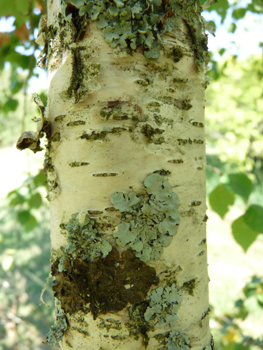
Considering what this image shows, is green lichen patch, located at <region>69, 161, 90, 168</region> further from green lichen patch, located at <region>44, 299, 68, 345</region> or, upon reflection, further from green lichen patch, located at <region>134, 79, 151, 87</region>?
green lichen patch, located at <region>44, 299, 68, 345</region>

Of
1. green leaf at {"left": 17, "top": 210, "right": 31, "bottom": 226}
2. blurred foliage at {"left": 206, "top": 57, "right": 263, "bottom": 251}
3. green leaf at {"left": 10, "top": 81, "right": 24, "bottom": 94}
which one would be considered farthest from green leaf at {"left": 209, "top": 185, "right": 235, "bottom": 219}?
green leaf at {"left": 10, "top": 81, "right": 24, "bottom": 94}

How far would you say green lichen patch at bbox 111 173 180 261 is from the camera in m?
0.59

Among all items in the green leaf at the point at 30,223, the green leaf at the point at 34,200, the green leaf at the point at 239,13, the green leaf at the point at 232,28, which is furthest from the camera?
the green leaf at the point at 232,28

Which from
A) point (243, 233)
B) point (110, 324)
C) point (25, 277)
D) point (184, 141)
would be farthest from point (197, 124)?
point (25, 277)

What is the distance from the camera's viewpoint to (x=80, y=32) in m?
0.62

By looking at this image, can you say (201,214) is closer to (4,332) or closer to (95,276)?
(95,276)

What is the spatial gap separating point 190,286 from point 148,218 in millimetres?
218

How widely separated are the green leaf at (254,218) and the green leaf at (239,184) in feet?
0.22

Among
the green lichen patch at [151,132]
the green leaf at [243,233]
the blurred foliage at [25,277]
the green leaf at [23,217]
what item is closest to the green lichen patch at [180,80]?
the green lichen patch at [151,132]

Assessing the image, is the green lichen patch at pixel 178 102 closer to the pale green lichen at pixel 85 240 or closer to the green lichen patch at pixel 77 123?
the green lichen patch at pixel 77 123

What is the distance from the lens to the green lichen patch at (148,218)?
59cm

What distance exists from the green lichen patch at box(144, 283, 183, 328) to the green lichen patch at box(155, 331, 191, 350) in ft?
0.07

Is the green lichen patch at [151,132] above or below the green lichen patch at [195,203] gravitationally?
above

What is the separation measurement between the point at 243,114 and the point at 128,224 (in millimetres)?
4999
